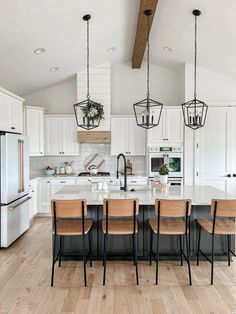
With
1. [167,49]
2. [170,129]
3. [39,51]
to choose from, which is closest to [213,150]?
[170,129]

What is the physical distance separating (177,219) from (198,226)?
0.31 m

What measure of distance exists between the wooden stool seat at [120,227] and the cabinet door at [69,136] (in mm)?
3122

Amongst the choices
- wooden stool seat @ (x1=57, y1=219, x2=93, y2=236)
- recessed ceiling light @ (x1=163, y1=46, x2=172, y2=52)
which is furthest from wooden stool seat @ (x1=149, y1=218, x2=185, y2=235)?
recessed ceiling light @ (x1=163, y1=46, x2=172, y2=52)

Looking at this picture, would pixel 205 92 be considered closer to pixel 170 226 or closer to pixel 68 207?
pixel 170 226

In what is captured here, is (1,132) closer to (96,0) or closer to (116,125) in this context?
(96,0)

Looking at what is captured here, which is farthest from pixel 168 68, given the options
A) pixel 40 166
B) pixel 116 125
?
pixel 40 166

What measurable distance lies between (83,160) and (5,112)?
106 inches

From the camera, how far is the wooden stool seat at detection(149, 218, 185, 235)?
303 centimetres

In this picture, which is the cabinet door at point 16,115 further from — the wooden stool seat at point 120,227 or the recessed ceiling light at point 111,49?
the wooden stool seat at point 120,227

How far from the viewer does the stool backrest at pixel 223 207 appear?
301cm

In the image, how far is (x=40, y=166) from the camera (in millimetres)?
6480

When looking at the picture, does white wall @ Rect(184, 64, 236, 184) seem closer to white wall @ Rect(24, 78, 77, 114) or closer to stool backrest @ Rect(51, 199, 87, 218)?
white wall @ Rect(24, 78, 77, 114)

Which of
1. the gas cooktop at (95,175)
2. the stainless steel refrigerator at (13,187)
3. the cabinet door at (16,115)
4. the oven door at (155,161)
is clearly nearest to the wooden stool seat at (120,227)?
the stainless steel refrigerator at (13,187)

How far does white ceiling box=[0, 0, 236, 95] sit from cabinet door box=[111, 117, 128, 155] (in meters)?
1.37
